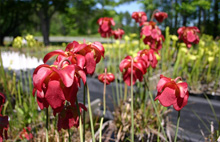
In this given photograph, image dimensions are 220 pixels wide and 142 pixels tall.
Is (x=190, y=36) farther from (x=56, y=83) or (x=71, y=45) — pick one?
(x=56, y=83)

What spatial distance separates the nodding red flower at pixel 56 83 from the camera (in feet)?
1.45

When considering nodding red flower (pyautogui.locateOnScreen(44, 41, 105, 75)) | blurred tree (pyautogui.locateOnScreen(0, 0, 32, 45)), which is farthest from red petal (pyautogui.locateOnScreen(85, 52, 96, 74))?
blurred tree (pyautogui.locateOnScreen(0, 0, 32, 45))

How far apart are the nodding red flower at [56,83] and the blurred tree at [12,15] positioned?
11.1 m

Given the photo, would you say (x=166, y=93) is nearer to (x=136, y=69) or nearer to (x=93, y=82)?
(x=136, y=69)

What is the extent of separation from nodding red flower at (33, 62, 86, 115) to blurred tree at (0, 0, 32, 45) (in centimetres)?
1105

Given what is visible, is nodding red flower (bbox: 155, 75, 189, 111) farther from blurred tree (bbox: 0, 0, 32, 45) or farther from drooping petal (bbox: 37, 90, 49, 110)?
blurred tree (bbox: 0, 0, 32, 45)

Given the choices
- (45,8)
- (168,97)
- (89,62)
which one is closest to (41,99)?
(89,62)

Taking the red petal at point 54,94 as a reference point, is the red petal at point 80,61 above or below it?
above

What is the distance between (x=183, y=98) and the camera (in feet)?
2.06

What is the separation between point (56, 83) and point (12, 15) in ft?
48.3

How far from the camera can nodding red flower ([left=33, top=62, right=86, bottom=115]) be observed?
0.44 meters

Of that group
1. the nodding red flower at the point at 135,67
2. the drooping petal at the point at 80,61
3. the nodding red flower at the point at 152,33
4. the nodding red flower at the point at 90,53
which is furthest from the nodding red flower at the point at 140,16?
the drooping petal at the point at 80,61

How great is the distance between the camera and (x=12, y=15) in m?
12.9

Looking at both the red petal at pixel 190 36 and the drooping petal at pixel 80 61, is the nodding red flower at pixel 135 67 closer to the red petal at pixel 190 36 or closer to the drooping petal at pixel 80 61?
the drooping petal at pixel 80 61
